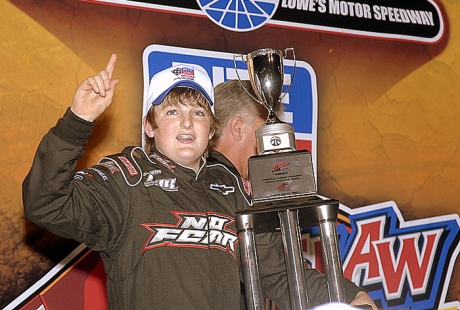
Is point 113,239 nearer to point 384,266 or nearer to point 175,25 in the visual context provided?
point 175,25

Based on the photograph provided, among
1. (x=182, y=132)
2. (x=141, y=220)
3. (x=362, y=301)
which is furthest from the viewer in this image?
(x=182, y=132)

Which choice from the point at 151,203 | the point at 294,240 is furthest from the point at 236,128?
the point at 294,240

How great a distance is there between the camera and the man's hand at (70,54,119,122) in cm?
148

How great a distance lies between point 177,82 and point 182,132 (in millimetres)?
134

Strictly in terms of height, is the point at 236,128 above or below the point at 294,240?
above

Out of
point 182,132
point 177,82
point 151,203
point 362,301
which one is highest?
point 177,82

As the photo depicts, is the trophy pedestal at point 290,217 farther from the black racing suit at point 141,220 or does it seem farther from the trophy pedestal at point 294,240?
the black racing suit at point 141,220

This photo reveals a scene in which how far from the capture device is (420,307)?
2619 millimetres

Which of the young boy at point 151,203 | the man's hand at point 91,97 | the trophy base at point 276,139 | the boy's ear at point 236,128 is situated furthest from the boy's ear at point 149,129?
the boy's ear at point 236,128

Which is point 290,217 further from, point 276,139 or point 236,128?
point 236,128

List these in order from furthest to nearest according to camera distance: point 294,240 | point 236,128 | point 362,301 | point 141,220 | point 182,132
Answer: point 236,128
point 182,132
point 141,220
point 362,301
point 294,240

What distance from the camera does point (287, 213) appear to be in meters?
1.40

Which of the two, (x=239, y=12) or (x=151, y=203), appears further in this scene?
(x=239, y=12)

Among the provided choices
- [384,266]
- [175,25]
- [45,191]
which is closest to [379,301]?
[384,266]
